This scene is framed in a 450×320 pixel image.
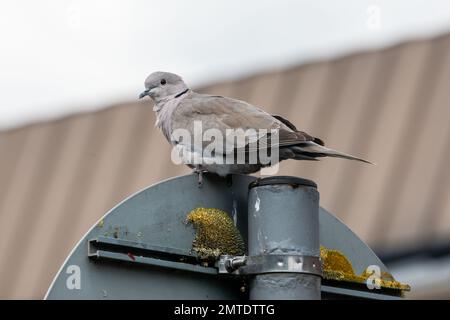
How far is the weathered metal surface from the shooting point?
8.79ft

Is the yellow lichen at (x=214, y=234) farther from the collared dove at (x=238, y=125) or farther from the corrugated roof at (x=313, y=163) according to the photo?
the corrugated roof at (x=313, y=163)

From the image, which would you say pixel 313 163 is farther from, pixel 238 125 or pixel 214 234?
pixel 214 234

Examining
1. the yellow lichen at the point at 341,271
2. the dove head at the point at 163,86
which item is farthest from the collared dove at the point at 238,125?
the yellow lichen at the point at 341,271

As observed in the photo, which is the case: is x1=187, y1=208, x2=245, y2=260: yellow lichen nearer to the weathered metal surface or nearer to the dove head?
the weathered metal surface

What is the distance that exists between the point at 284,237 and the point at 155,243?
309 millimetres

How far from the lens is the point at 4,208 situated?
38.6 feet

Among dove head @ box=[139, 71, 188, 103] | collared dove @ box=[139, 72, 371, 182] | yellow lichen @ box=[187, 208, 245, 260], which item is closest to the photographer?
yellow lichen @ box=[187, 208, 245, 260]

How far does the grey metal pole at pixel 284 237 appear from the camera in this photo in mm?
2744

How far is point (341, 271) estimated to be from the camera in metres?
3.13

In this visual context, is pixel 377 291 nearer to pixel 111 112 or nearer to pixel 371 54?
pixel 371 54

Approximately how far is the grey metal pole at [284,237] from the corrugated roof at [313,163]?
5.11 metres

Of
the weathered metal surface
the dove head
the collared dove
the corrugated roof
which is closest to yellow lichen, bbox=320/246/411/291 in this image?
the weathered metal surface

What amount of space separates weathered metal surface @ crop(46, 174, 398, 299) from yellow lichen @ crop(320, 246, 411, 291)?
226 millimetres

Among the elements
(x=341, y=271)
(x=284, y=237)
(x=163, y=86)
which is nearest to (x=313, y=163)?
(x=163, y=86)
